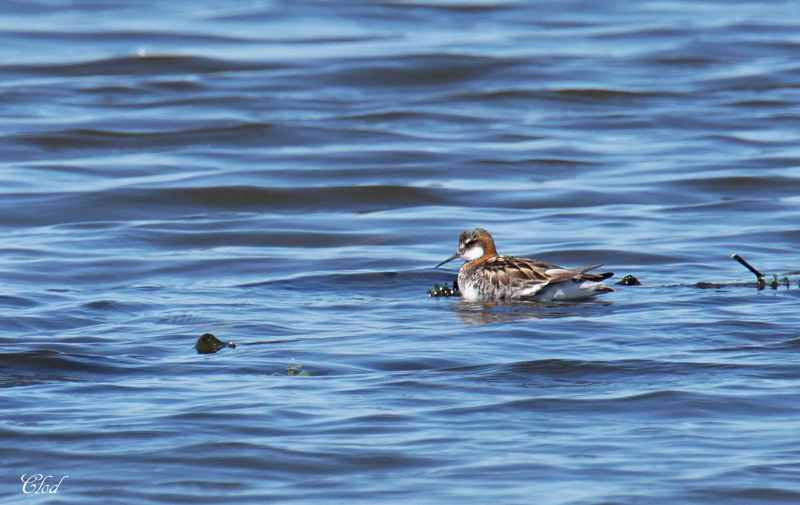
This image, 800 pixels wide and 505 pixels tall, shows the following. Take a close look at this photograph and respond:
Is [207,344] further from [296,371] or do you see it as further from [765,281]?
[765,281]

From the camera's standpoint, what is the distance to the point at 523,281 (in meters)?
10.1

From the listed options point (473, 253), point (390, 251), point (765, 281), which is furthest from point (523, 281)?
point (390, 251)

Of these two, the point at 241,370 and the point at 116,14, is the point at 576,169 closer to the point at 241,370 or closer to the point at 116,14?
the point at 241,370

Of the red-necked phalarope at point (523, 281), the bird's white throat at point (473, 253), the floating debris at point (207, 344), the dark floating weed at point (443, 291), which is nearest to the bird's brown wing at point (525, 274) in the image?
the red-necked phalarope at point (523, 281)

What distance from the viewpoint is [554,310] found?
31.3 ft

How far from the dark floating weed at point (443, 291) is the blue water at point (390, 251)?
0.24 meters

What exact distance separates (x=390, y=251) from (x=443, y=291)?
1.87 meters

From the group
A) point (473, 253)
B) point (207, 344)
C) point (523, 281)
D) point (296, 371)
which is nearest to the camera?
point (296, 371)

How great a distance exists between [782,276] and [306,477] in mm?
5683

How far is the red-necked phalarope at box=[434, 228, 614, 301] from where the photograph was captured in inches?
388

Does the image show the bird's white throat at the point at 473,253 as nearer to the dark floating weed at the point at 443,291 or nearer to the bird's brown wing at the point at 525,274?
the dark floating weed at the point at 443,291

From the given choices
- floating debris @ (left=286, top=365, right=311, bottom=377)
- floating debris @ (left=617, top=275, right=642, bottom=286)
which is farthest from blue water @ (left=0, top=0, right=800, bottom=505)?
floating debris @ (left=617, top=275, right=642, bottom=286)

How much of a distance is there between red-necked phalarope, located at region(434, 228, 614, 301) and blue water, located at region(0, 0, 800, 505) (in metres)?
0.15

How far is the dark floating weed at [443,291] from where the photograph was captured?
403 inches
